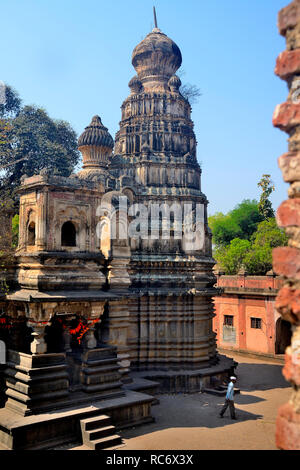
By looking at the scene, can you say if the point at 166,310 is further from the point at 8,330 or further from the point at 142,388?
the point at 8,330

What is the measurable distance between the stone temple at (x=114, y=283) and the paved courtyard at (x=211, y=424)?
77cm

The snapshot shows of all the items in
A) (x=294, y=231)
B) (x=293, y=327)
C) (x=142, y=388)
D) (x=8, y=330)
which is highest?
(x=294, y=231)

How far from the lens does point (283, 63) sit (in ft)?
11.9

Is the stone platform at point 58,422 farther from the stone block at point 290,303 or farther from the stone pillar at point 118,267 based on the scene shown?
the stone block at point 290,303

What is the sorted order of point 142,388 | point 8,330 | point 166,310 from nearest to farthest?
point 8,330 → point 142,388 → point 166,310

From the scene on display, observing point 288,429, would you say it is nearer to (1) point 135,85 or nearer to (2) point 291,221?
(2) point 291,221

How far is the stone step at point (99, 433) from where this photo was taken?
10602 mm

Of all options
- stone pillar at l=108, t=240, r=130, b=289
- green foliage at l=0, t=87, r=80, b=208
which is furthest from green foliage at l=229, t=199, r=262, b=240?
stone pillar at l=108, t=240, r=130, b=289

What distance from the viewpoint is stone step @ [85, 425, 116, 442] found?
1060 centimetres

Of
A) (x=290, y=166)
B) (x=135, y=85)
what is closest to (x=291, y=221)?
(x=290, y=166)

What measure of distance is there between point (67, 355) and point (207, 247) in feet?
29.5

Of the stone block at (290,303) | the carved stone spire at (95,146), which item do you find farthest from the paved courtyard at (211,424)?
the carved stone spire at (95,146)

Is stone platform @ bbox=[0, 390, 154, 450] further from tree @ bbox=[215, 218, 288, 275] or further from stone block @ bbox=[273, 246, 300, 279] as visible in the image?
tree @ bbox=[215, 218, 288, 275]
